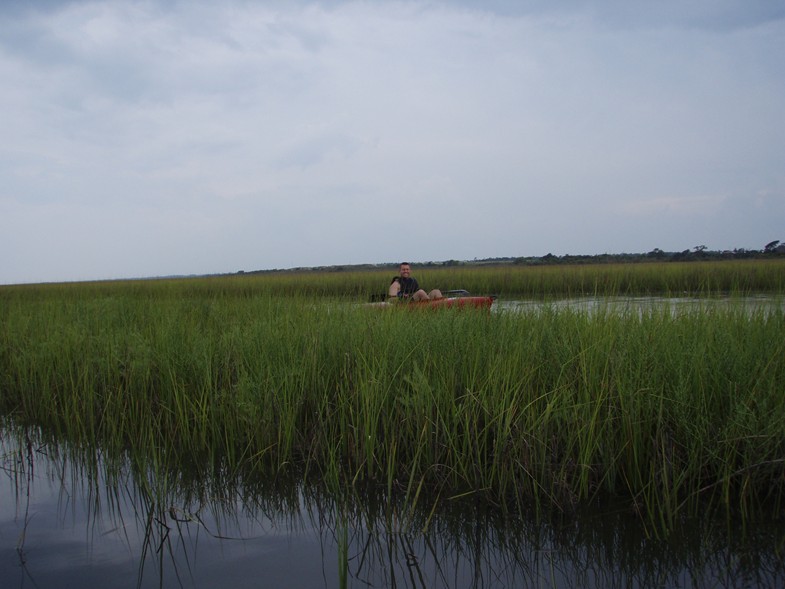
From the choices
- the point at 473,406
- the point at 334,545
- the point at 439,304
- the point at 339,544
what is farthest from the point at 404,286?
the point at 339,544

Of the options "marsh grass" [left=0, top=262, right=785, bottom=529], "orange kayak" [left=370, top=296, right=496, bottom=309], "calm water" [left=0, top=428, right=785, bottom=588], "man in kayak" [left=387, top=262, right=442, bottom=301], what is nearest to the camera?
"calm water" [left=0, top=428, right=785, bottom=588]

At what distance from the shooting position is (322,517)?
2.91 metres

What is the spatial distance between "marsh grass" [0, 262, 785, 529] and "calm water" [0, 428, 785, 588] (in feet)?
0.51

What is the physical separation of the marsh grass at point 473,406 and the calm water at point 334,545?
6.1 inches

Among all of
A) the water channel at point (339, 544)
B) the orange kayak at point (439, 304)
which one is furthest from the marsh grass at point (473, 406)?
the orange kayak at point (439, 304)

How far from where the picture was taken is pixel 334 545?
8.78 feet

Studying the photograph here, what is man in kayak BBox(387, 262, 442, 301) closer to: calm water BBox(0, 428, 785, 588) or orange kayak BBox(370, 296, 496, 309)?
orange kayak BBox(370, 296, 496, 309)

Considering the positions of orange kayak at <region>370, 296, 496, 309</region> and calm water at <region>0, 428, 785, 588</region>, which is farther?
orange kayak at <region>370, 296, 496, 309</region>

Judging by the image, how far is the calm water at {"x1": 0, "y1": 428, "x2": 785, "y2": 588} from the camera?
7.76 ft

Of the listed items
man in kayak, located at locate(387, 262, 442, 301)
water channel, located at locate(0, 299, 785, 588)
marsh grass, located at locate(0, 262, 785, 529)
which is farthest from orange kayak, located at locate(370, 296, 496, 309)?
water channel, located at locate(0, 299, 785, 588)

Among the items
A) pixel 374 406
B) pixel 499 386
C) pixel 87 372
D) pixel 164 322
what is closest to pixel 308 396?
pixel 374 406

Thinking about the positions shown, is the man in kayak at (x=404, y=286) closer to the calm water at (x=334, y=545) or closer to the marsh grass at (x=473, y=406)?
the marsh grass at (x=473, y=406)

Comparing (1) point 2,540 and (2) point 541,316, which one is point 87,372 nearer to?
(1) point 2,540

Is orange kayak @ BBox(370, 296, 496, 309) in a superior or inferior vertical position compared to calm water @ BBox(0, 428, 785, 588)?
superior
